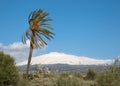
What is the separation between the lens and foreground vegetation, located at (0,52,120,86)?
29047mm

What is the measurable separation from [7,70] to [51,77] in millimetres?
4551

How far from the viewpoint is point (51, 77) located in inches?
1475

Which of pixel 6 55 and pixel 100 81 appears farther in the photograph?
pixel 6 55

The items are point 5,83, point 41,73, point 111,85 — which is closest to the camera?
point 111,85

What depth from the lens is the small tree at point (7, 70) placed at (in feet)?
126

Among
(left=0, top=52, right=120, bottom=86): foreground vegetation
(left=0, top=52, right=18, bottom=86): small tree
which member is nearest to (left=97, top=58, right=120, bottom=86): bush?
(left=0, top=52, right=120, bottom=86): foreground vegetation

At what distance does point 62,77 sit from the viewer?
97.7ft

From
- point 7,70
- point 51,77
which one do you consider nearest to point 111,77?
point 51,77

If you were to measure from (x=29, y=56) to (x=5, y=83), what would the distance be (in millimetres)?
11112

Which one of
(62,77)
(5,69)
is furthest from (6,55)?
(62,77)

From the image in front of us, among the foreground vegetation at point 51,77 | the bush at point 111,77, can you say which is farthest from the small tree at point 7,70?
the bush at point 111,77

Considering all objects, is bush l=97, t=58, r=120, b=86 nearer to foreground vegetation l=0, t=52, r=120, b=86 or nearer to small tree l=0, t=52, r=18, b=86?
foreground vegetation l=0, t=52, r=120, b=86

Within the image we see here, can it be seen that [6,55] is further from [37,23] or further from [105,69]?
[105,69]

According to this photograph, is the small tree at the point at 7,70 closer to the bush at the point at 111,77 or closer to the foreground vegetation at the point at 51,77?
the foreground vegetation at the point at 51,77
